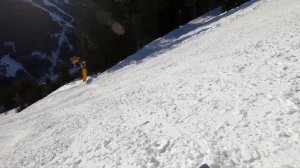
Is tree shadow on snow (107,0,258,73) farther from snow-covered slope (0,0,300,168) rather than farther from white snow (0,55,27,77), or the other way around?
white snow (0,55,27,77)

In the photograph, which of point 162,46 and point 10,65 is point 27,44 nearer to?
point 10,65

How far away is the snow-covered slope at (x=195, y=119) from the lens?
19.1 ft

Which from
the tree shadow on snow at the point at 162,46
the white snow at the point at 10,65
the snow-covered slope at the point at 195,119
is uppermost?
the snow-covered slope at the point at 195,119

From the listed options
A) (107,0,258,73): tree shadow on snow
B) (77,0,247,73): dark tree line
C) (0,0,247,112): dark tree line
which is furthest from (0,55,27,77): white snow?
(107,0,258,73): tree shadow on snow

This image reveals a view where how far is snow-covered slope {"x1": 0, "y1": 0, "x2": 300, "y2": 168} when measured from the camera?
583cm

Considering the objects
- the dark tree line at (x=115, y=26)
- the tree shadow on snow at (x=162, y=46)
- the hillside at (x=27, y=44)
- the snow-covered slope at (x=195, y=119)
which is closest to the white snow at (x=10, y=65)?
the hillside at (x=27, y=44)

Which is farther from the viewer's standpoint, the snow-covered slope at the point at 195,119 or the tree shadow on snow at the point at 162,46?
the tree shadow on snow at the point at 162,46

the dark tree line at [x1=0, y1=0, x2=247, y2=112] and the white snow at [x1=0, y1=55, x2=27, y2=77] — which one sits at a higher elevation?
the dark tree line at [x1=0, y1=0, x2=247, y2=112]

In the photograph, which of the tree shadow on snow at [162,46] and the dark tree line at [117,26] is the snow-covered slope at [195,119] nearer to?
the tree shadow on snow at [162,46]

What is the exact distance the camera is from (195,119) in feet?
24.7

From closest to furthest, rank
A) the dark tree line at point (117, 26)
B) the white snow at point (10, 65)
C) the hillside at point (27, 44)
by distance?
the dark tree line at point (117, 26) < the white snow at point (10, 65) < the hillside at point (27, 44)

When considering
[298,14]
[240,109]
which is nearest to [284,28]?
[298,14]

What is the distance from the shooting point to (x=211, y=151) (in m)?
5.89

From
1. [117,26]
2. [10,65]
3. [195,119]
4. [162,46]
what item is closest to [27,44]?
[10,65]
